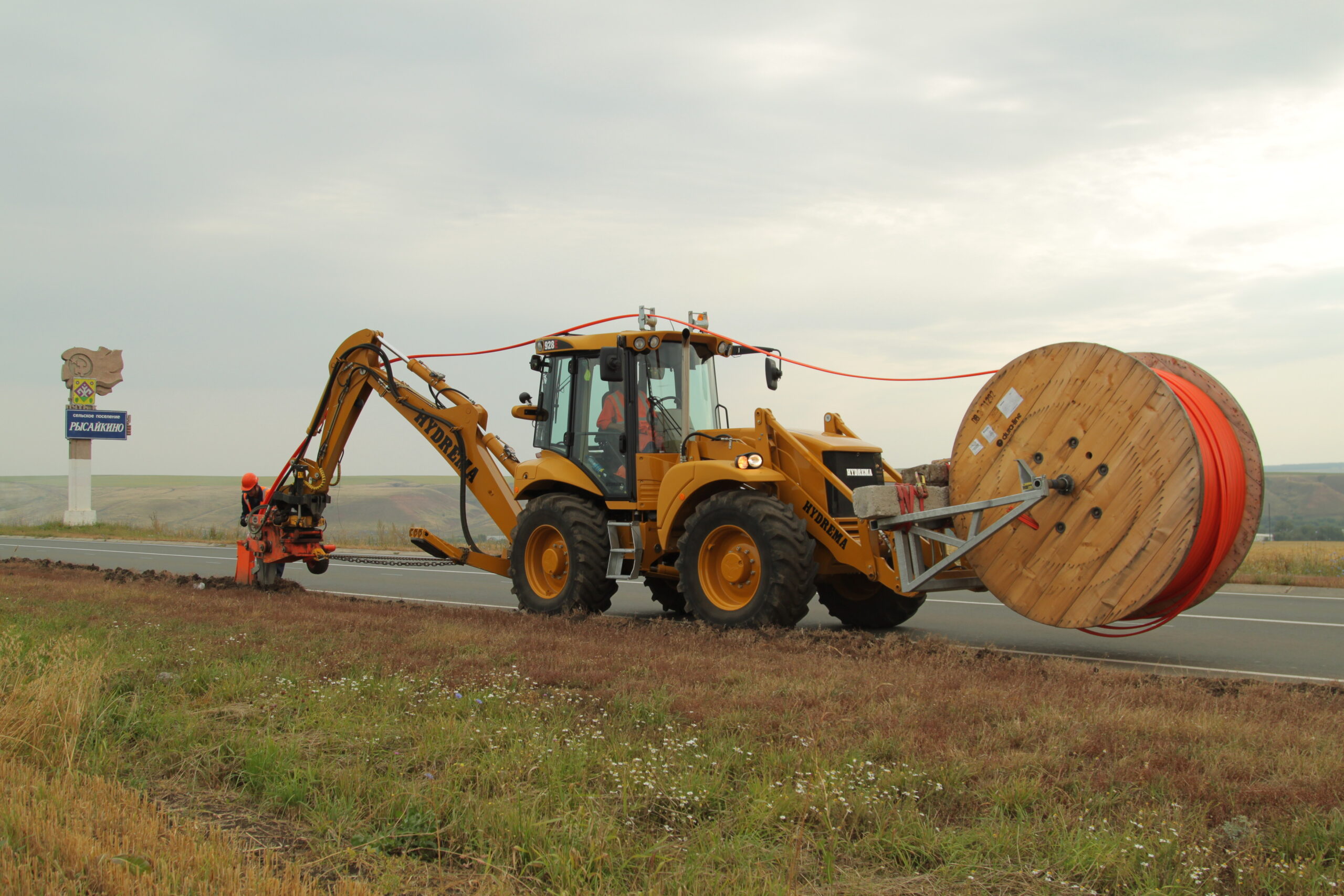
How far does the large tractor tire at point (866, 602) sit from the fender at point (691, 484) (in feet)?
5.04

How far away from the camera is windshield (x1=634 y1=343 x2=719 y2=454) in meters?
10.6

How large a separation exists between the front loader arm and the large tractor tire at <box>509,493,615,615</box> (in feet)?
2.32

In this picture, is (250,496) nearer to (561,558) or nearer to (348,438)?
(348,438)

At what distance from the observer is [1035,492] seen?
7.71 m

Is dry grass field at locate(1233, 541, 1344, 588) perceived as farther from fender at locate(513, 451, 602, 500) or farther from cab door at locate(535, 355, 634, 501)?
fender at locate(513, 451, 602, 500)

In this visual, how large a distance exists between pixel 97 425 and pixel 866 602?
3698 cm

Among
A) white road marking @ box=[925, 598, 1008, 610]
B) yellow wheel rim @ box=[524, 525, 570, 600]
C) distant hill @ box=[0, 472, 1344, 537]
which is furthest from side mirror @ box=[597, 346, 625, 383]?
distant hill @ box=[0, 472, 1344, 537]

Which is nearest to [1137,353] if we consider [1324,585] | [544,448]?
[544,448]

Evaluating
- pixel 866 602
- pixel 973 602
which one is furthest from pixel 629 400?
pixel 973 602

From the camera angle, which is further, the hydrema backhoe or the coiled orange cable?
the hydrema backhoe

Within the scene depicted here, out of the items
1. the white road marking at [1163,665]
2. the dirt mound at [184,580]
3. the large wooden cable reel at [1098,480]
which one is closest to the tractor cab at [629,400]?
the large wooden cable reel at [1098,480]

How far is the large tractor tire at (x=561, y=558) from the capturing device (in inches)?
410

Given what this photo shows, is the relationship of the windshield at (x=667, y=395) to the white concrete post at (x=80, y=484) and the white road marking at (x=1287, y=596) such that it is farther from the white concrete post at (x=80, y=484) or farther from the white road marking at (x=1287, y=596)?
the white concrete post at (x=80, y=484)

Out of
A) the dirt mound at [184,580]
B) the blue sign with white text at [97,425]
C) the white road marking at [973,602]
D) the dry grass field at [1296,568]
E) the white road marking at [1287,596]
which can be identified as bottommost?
the white road marking at [973,602]
